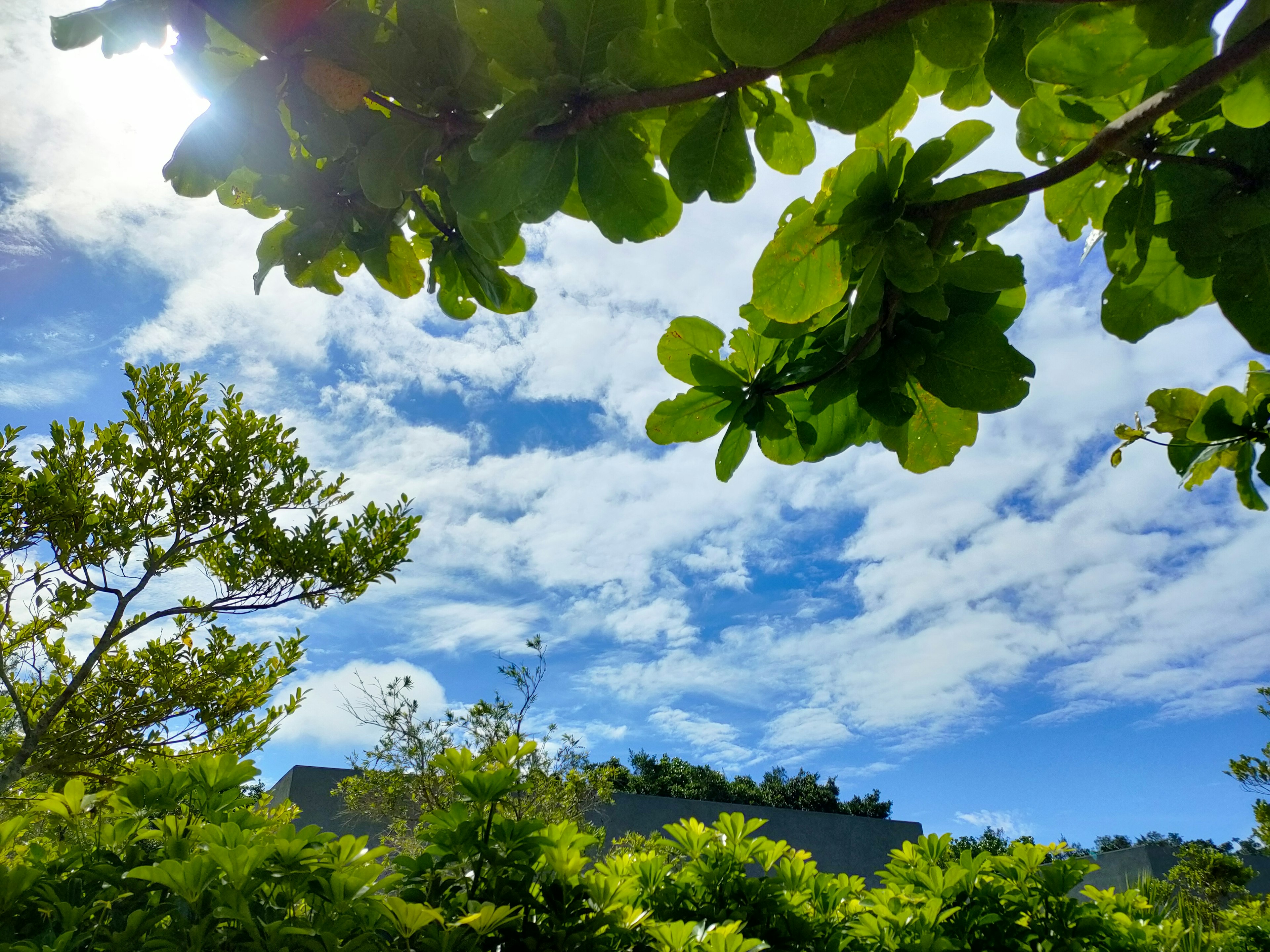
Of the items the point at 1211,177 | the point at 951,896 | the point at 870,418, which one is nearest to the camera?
the point at 1211,177

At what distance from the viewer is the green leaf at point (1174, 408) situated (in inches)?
56.8

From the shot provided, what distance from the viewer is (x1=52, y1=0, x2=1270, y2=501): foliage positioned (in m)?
0.68

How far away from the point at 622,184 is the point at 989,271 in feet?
1.51

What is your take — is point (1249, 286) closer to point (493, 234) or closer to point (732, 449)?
point (732, 449)

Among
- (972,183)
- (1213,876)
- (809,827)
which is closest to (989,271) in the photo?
(972,183)

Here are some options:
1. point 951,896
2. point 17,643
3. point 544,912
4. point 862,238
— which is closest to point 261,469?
point 17,643

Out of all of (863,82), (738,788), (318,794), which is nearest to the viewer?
(863,82)

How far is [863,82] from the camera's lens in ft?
2.36

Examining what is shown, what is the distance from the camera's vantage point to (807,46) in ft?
2.07

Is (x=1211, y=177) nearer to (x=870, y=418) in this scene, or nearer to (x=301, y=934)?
(x=870, y=418)

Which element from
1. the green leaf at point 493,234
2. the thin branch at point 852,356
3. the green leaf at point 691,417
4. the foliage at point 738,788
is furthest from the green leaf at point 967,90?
the foliage at point 738,788

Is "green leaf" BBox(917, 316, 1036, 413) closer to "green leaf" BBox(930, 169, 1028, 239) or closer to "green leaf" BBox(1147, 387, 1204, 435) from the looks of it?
"green leaf" BBox(930, 169, 1028, 239)

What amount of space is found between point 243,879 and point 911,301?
1430 mm

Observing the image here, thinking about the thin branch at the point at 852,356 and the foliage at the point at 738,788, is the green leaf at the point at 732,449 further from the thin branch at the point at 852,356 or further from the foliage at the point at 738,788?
the foliage at the point at 738,788
